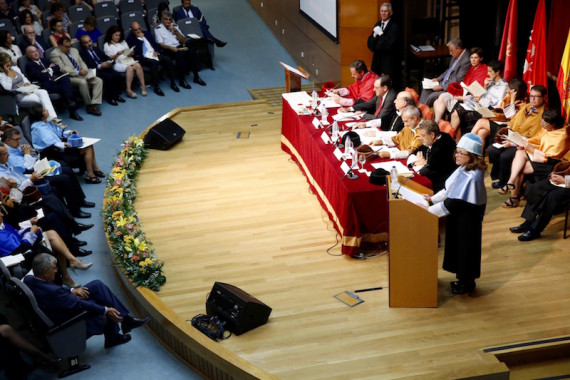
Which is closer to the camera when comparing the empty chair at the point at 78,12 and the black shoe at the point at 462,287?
the black shoe at the point at 462,287

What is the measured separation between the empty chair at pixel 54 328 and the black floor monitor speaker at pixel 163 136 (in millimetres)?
4030

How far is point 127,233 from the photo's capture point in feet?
22.4

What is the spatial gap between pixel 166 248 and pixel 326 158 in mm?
1740

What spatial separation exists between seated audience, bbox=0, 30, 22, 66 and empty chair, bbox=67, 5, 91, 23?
7.13 ft

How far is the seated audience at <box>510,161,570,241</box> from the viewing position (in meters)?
6.64

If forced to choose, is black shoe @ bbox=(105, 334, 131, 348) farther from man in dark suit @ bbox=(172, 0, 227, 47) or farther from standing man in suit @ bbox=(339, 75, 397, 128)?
man in dark suit @ bbox=(172, 0, 227, 47)

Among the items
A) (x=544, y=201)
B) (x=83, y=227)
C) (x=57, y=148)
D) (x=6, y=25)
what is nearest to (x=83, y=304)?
(x=83, y=227)

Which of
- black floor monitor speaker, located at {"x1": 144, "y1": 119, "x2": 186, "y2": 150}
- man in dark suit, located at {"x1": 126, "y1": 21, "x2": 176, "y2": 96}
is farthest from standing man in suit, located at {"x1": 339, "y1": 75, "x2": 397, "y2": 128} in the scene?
man in dark suit, located at {"x1": 126, "y1": 21, "x2": 176, "y2": 96}

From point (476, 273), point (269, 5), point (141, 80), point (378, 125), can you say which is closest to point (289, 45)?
point (269, 5)

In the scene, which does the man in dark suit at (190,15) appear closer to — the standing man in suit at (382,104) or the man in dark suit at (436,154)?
the standing man in suit at (382,104)

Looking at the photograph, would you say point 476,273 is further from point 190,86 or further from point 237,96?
point 190,86

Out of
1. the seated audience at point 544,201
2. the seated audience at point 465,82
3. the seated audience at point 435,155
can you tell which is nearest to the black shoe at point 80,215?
the seated audience at point 435,155

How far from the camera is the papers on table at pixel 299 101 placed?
28.4 ft

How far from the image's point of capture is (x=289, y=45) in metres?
13.5
